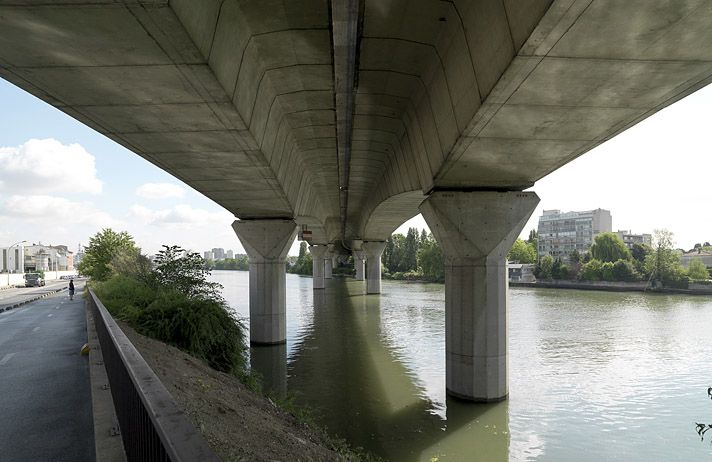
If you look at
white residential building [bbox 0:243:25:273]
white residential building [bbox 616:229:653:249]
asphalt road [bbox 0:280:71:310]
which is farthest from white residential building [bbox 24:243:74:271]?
white residential building [bbox 616:229:653:249]

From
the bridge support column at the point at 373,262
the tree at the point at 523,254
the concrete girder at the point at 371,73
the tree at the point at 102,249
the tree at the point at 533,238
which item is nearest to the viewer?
the concrete girder at the point at 371,73

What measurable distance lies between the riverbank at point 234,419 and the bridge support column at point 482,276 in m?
5.78

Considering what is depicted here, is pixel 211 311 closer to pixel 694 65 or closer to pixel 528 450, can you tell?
pixel 528 450

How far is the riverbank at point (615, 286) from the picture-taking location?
64.7 m

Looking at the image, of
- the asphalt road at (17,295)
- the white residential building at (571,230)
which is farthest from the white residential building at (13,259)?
the white residential building at (571,230)

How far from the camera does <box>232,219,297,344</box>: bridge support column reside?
23.3 meters

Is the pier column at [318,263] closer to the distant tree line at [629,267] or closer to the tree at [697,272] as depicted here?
the distant tree line at [629,267]

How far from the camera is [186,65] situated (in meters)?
6.55

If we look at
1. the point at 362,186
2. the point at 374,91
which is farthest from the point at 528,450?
the point at 362,186

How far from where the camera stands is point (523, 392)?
47.6ft

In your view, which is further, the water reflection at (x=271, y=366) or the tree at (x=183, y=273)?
the tree at (x=183, y=273)

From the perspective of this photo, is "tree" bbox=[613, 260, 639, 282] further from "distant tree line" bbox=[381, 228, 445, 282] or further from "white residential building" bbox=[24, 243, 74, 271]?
"white residential building" bbox=[24, 243, 74, 271]

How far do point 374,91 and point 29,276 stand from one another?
265 feet

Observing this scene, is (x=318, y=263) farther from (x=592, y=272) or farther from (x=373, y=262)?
(x=592, y=272)
